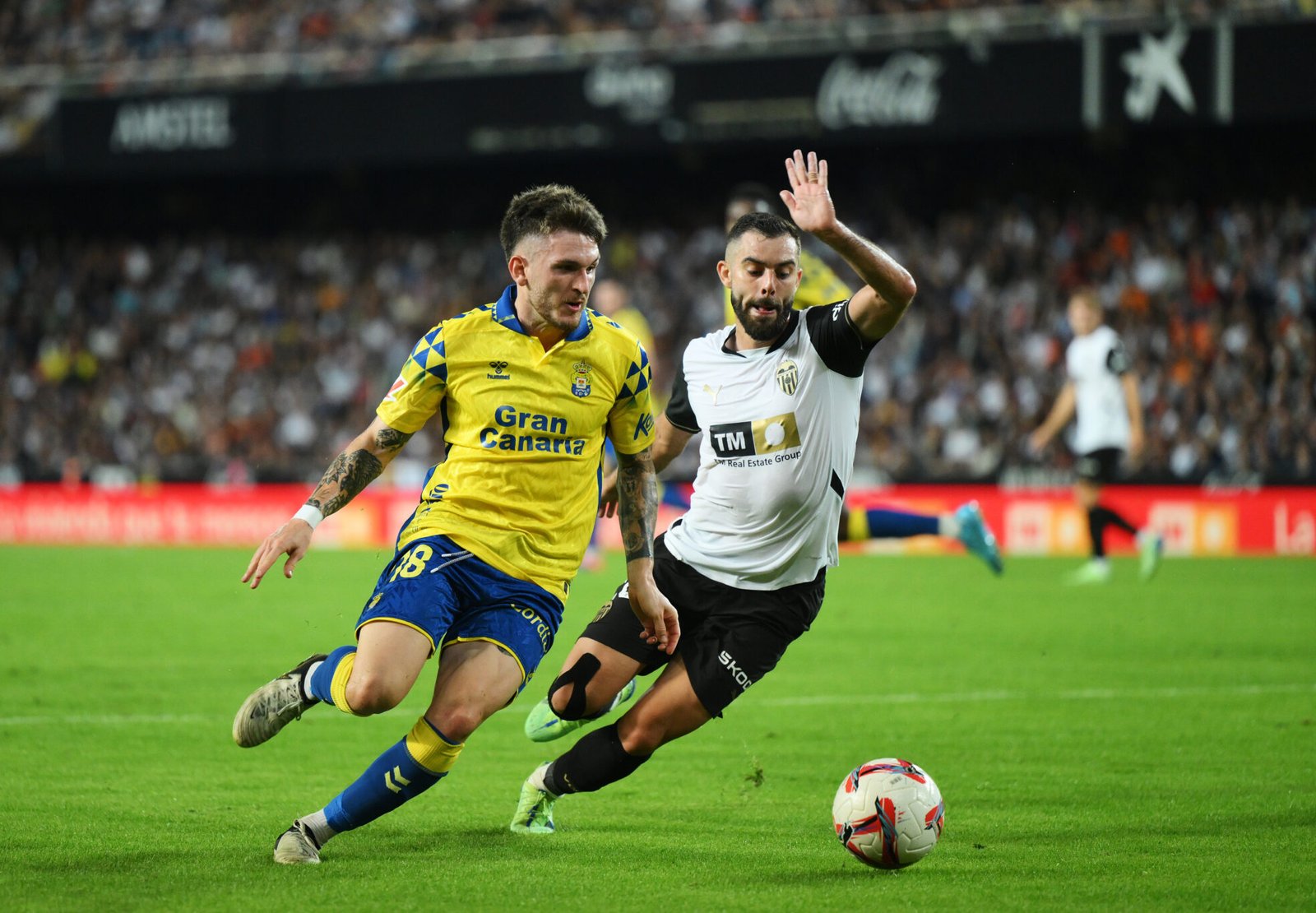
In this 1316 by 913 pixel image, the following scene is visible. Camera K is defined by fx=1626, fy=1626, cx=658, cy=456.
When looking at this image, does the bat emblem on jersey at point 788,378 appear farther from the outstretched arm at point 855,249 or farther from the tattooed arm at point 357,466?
the tattooed arm at point 357,466

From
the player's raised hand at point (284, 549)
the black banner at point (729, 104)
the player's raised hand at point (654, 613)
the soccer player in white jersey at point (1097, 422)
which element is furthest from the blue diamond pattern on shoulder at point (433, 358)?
the black banner at point (729, 104)

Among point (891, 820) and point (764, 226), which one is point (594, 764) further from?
point (764, 226)

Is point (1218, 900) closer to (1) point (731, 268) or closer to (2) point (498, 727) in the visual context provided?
(1) point (731, 268)

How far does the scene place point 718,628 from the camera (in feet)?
17.9

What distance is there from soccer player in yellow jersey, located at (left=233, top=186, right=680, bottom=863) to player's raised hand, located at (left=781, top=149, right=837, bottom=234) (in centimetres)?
63

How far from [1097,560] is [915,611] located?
2744 mm

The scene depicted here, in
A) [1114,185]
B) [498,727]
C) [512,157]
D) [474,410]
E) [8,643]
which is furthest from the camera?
[512,157]

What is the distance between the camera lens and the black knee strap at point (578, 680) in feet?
17.6

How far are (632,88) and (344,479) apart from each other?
18231 mm

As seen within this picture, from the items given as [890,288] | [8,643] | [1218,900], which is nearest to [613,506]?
[890,288]

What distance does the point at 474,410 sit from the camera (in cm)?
515

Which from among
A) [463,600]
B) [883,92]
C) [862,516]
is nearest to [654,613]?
[463,600]

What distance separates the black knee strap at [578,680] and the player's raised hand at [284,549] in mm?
1039

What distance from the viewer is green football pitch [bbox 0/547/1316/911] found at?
469 cm
